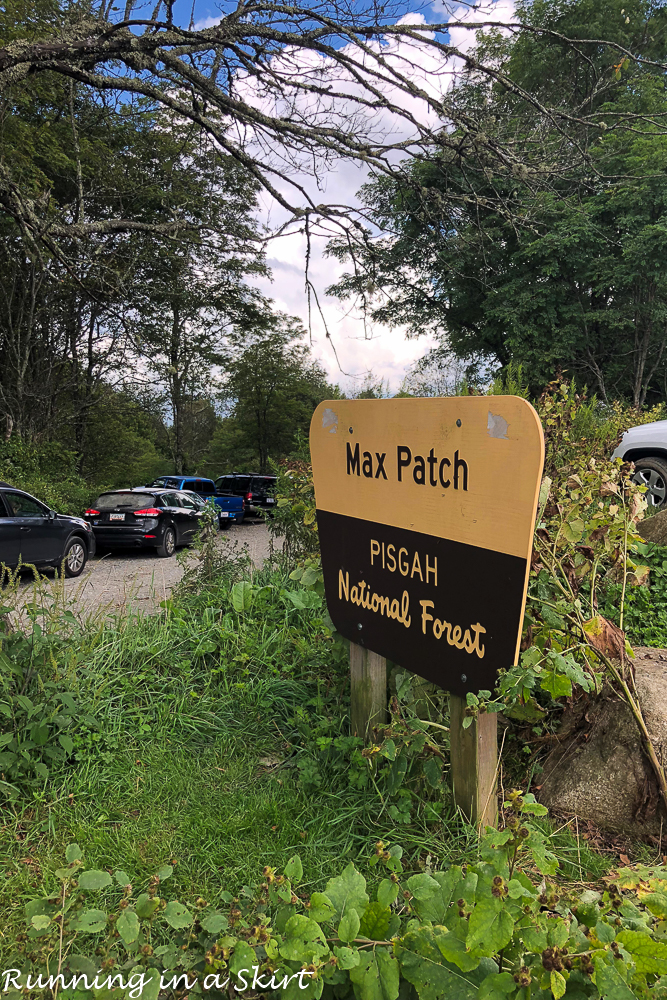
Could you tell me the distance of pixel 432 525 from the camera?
233 centimetres

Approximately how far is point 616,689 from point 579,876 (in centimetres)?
86

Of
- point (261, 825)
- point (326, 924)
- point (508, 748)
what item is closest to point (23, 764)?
point (261, 825)

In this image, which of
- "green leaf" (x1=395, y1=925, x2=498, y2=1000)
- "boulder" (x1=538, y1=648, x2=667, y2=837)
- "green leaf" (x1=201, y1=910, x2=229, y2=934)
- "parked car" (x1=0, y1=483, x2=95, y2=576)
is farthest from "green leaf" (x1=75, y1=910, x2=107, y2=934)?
"parked car" (x1=0, y1=483, x2=95, y2=576)

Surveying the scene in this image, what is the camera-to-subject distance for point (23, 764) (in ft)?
9.64

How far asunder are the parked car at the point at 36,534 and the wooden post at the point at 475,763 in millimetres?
7758

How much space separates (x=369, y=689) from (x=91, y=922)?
4.65 feet

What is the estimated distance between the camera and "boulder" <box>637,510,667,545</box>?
235 inches

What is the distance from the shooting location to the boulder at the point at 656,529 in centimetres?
596

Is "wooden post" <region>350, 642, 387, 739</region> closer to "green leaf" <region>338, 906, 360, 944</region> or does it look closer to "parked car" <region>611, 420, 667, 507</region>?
"green leaf" <region>338, 906, 360, 944</region>

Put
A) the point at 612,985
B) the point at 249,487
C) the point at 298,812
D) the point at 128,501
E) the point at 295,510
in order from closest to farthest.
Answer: the point at 612,985 < the point at 298,812 < the point at 295,510 < the point at 128,501 < the point at 249,487

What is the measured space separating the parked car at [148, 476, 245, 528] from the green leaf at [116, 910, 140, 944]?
16.8 m

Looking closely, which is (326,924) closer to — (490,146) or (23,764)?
(23,764)

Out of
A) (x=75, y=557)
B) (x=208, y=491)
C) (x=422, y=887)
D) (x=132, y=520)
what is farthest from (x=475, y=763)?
(x=208, y=491)

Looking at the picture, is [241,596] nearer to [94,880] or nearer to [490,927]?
[94,880]
